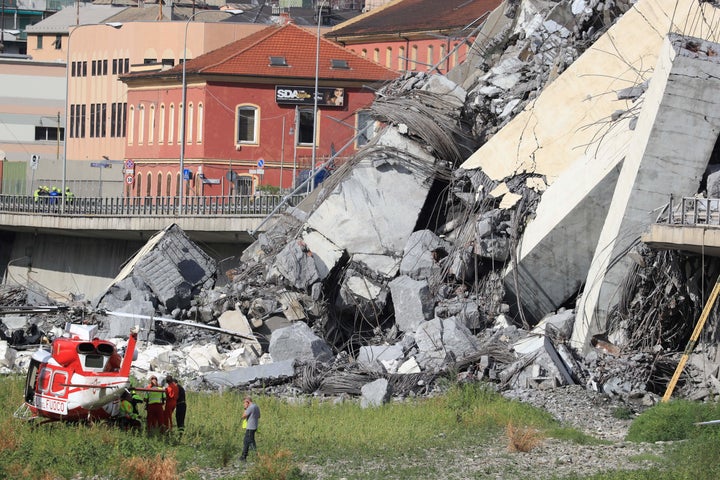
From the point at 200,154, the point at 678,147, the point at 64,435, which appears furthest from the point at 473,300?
the point at 200,154

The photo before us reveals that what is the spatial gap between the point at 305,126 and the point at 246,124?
2.68m

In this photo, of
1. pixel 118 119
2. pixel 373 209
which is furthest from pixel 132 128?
pixel 373 209

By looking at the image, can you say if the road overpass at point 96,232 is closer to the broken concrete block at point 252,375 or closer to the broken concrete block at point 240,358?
the broken concrete block at point 240,358

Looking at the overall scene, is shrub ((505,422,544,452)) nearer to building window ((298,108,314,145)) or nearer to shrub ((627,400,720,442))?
shrub ((627,400,720,442))

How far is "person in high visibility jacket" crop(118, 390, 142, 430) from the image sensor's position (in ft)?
73.4

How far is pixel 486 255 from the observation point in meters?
31.3

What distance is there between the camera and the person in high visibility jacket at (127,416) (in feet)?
73.4

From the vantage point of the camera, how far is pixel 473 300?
31453 millimetres

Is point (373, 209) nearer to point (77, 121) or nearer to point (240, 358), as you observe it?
point (240, 358)

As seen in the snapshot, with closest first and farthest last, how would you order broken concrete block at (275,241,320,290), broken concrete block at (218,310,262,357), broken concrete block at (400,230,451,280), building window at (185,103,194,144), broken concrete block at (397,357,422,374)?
1. broken concrete block at (397,357,422,374)
2. broken concrete block at (218,310,262,357)
3. broken concrete block at (400,230,451,280)
4. broken concrete block at (275,241,320,290)
5. building window at (185,103,194,144)

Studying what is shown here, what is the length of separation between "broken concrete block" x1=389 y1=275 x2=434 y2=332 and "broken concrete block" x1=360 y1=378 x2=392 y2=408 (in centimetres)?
411

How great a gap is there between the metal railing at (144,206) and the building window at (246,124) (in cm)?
1121

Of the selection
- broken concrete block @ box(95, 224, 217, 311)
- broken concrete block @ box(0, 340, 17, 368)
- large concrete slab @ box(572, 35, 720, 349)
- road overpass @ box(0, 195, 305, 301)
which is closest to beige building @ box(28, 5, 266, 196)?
road overpass @ box(0, 195, 305, 301)

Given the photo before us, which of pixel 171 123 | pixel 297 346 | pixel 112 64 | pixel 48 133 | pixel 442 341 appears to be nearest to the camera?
pixel 442 341
